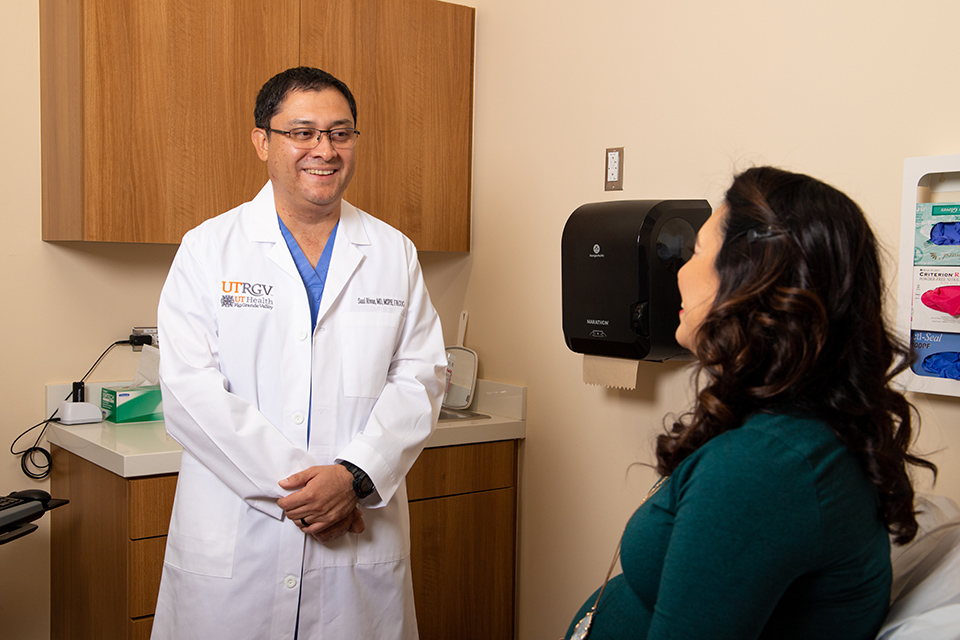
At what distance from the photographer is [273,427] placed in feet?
4.97

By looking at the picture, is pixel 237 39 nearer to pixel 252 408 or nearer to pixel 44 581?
pixel 252 408

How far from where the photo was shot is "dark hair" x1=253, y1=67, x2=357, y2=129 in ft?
5.40

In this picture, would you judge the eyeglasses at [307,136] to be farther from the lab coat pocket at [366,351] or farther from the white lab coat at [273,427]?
the lab coat pocket at [366,351]

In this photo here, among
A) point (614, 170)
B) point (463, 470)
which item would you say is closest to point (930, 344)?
point (614, 170)

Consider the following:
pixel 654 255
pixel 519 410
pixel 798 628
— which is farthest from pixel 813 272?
pixel 519 410

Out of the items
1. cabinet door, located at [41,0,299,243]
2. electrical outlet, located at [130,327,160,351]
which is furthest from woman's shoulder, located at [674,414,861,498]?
electrical outlet, located at [130,327,160,351]

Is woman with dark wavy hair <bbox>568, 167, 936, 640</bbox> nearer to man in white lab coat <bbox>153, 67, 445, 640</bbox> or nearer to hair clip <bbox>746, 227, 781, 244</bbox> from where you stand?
hair clip <bbox>746, 227, 781, 244</bbox>

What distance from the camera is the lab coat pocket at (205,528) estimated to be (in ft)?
4.95

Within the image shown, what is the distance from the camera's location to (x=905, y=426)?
99 cm

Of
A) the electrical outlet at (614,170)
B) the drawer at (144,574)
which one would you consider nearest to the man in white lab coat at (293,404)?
the drawer at (144,574)

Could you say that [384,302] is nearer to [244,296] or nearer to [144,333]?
[244,296]

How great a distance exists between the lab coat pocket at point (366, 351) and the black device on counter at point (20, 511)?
0.75 meters

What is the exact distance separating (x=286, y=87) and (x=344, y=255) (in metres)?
0.37

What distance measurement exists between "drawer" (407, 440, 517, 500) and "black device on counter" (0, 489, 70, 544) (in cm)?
92
